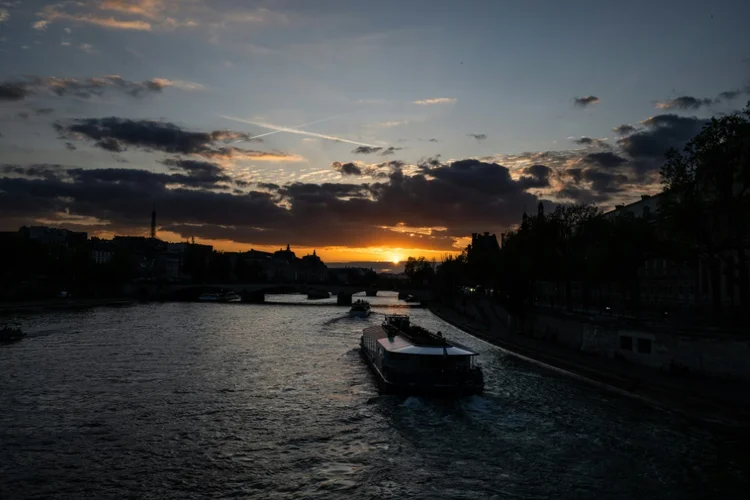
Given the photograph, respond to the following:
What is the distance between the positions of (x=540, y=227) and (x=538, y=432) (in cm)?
6473

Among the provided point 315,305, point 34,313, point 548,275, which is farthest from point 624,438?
point 315,305

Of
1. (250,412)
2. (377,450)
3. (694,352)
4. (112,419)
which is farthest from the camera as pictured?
(694,352)

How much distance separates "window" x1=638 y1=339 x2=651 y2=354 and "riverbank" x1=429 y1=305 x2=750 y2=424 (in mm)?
1061

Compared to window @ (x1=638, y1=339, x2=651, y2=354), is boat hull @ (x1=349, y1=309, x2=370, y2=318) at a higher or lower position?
lower

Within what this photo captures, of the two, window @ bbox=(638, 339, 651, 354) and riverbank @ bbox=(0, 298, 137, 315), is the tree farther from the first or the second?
riverbank @ bbox=(0, 298, 137, 315)

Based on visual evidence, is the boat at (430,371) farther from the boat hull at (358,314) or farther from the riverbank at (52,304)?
the riverbank at (52,304)

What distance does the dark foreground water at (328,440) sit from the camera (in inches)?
827

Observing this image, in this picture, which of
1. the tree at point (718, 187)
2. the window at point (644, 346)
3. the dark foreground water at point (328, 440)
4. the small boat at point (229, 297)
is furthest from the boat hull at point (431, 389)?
the small boat at point (229, 297)

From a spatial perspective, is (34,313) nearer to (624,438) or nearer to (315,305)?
(315,305)

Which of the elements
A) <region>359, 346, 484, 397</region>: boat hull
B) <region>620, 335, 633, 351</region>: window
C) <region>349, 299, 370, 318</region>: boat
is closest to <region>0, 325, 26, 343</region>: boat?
<region>359, 346, 484, 397</region>: boat hull

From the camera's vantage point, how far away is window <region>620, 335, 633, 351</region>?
41.3 metres

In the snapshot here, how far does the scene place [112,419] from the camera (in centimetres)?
2972

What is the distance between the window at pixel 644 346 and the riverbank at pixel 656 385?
1.06m

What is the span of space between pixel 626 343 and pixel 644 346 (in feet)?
7.63
